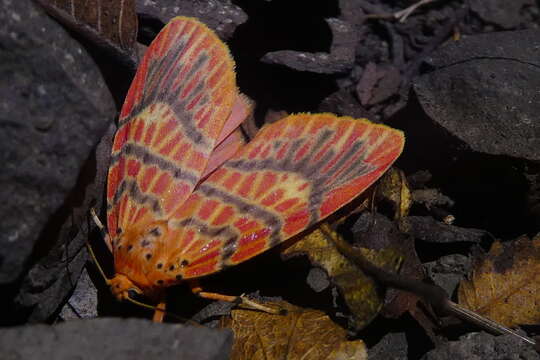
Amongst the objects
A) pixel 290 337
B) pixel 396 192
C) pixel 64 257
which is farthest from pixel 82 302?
pixel 396 192

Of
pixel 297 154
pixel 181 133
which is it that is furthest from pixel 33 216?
pixel 297 154

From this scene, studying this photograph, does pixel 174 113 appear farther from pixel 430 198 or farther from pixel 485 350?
pixel 485 350

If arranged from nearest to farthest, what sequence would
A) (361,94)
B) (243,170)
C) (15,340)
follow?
(15,340) < (243,170) < (361,94)

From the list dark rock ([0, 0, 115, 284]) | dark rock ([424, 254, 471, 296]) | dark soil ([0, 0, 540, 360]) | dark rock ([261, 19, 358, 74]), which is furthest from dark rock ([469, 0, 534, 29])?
dark rock ([0, 0, 115, 284])

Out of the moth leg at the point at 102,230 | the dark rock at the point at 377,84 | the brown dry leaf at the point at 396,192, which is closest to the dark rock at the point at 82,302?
the moth leg at the point at 102,230

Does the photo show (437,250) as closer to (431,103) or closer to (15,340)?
(431,103)

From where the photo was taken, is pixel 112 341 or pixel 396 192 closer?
pixel 112 341
